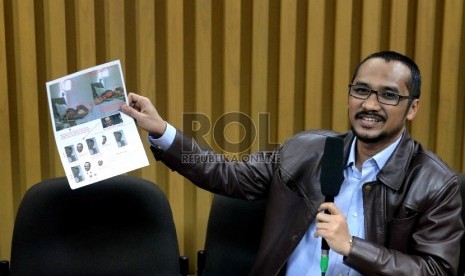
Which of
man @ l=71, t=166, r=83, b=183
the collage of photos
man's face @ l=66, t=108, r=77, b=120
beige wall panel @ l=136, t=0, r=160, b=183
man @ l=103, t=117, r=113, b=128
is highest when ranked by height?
beige wall panel @ l=136, t=0, r=160, b=183

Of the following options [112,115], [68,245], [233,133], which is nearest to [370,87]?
[112,115]

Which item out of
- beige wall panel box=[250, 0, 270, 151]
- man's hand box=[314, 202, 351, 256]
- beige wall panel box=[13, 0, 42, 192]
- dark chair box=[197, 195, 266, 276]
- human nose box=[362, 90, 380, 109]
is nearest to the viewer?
man's hand box=[314, 202, 351, 256]

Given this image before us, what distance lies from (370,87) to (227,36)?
1041mm

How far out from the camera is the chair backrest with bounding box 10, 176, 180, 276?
6.56ft

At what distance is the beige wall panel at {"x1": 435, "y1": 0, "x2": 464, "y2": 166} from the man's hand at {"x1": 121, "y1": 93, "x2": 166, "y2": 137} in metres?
1.57

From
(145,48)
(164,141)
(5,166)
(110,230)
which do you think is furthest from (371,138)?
(5,166)

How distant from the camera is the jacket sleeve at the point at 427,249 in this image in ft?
5.07

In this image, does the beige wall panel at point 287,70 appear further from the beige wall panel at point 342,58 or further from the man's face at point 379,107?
the man's face at point 379,107

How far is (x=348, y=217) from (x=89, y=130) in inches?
37.5

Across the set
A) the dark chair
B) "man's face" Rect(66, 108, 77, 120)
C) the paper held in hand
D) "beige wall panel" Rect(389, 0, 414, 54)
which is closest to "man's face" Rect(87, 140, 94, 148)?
the paper held in hand

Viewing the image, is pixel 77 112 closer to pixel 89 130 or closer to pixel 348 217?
pixel 89 130

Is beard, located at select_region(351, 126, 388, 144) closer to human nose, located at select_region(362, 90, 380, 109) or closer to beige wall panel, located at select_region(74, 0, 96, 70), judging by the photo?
human nose, located at select_region(362, 90, 380, 109)

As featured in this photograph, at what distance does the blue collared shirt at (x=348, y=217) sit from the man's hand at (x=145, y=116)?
663mm

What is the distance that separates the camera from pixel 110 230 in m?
2.06
